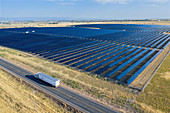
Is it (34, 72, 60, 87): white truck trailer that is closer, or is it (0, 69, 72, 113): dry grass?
(0, 69, 72, 113): dry grass

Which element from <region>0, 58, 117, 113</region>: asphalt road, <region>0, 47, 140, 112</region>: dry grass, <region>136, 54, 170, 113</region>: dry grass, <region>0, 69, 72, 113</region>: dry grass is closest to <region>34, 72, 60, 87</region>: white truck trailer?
<region>0, 58, 117, 113</region>: asphalt road

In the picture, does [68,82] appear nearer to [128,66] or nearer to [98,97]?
[98,97]

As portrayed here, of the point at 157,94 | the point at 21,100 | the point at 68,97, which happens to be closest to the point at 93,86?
the point at 68,97

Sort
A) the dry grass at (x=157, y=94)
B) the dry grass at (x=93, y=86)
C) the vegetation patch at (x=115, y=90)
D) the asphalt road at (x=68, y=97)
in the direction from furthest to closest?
1. the dry grass at (x=93, y=86)
2. the vegetation patch at (x=115, y=90)
3. the dry grass at (x=157, y=94)
4. the asphalt road at (x=68, y=97)

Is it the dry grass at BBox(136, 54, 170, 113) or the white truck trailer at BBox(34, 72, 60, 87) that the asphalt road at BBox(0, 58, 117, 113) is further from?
the dry grass at BBox(136, 54, 170, 113)

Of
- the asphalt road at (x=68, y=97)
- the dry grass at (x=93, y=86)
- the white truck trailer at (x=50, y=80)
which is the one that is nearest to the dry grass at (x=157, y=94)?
the dry grass at (x=93, y=86)

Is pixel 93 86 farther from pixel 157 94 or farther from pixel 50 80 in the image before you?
pixel 157 94

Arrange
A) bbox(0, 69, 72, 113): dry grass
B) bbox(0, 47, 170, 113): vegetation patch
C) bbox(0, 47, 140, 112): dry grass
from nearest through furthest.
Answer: bbox(0, 69, 72, 113): dry grass → bbox(0, 47, 170, 113): vegetation patch → bbox(0, 47, 140, 112): dry grass

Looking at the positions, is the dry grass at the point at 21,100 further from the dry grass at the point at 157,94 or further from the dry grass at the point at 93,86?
the dry grass at the point at 157,94
